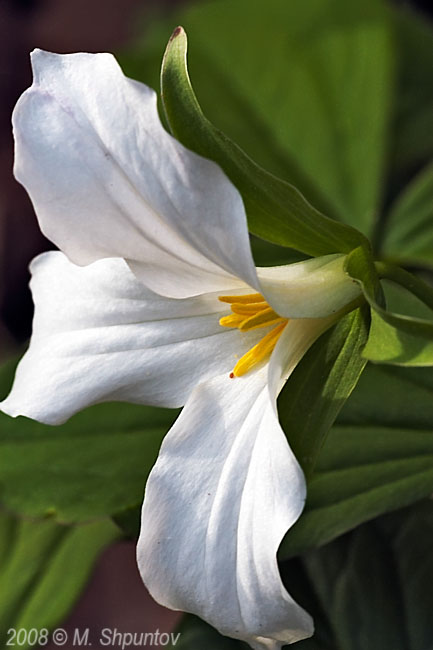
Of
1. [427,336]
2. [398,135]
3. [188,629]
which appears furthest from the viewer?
[398,135]

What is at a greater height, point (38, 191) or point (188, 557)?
point (38, 191)

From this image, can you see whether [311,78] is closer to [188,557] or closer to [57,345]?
[57,345]

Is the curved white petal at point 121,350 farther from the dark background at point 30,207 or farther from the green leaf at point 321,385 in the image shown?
the dark background at point 30,207

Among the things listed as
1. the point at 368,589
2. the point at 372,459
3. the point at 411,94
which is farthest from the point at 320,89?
the point at 368,589

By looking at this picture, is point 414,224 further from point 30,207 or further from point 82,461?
point 30,207

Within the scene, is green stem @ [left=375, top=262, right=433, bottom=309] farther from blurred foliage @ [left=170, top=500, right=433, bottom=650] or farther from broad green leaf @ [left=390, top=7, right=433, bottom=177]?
broad green leaf @ [left=390, top=7, right=433, bottom=177]

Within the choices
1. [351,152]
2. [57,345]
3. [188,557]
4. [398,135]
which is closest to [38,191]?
[57,345]

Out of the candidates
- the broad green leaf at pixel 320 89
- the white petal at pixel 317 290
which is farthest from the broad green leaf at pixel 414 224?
the white petal at pixel 317 290
